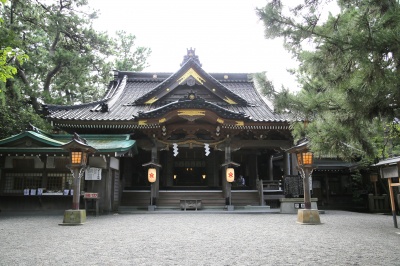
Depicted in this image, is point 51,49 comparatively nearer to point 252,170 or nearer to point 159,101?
point 159,101

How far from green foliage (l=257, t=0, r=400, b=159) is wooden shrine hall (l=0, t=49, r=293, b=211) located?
26.9 feet

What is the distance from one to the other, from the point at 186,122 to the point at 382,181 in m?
10.9

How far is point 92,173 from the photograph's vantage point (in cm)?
1248

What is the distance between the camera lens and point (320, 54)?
4.85 m

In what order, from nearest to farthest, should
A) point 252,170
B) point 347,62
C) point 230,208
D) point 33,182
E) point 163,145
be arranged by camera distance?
point 347,62, point 33,182, point 230,208, point 163,145, point 252,170

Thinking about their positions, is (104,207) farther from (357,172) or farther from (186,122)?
(357,172)

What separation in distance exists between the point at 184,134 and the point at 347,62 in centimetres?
1221

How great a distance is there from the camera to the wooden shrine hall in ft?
48.1

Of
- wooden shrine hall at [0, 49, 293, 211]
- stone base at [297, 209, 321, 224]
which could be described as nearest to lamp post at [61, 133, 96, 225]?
wooden shrine hall at [0, 49, 293, 211]

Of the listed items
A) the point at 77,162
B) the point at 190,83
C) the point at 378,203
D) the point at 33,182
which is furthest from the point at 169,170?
the point at 378,203

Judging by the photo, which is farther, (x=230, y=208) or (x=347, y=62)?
(x=230, y=208)

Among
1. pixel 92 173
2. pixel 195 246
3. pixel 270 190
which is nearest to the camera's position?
pixel 195 246

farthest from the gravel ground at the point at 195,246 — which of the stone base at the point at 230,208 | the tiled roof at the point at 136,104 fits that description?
the stone base at the point at 230,208

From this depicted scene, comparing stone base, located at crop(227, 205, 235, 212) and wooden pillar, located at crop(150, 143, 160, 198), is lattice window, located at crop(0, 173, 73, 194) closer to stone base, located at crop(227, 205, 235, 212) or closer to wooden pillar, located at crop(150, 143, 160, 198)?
wooden pillar, located at crop(150, 143, 160, 198)
